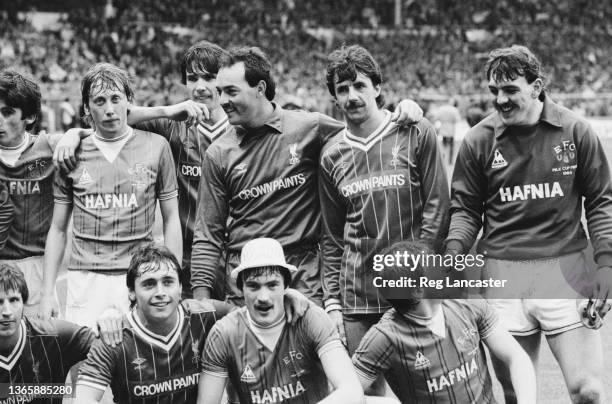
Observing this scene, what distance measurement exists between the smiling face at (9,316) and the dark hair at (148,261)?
1.93 feet

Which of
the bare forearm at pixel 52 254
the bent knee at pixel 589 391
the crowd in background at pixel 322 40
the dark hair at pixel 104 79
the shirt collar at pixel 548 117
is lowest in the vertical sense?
the bent knee at pixel 589 391

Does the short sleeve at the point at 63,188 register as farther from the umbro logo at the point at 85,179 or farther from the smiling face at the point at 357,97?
the smiling face at the point at 357,97

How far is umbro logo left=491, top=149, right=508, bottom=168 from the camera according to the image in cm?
459

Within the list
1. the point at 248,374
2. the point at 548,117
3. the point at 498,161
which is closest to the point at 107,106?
the point at 248,374

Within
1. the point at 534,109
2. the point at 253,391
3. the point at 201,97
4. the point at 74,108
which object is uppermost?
the point at 74,108

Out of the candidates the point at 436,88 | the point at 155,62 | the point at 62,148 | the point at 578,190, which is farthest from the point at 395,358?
the point at 436,88

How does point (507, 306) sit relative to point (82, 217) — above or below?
below

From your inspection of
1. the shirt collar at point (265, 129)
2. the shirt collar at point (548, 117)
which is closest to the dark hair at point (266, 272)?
the shirt collar at point (265, 129)

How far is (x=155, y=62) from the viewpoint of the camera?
29.8m

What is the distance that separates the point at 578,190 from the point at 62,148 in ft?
9.28

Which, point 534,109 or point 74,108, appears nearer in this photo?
point 534,109

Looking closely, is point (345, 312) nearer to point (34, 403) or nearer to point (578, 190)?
point (578, 190)

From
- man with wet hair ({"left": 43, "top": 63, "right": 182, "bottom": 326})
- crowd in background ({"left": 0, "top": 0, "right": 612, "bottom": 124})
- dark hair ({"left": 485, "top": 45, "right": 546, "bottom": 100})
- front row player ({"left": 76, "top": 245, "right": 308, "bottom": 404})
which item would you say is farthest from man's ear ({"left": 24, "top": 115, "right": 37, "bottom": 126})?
crowd in background ({"left": 0, "top": 0, "right": 612, "bottom": 124})

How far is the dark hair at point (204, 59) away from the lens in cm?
518
